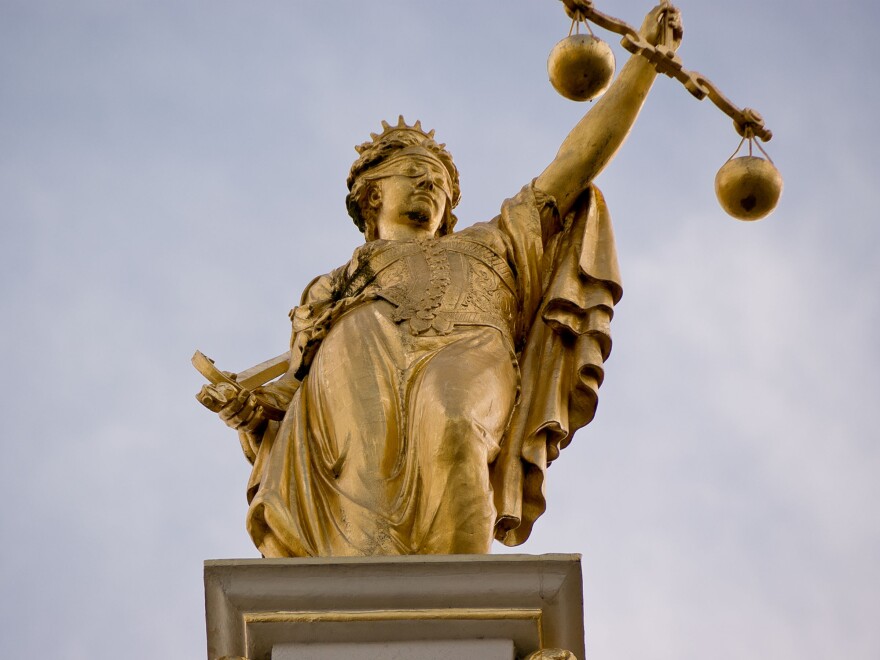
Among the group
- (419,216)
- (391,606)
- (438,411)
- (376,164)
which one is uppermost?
(376,164)

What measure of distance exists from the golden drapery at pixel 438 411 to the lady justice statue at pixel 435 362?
11 millimetres

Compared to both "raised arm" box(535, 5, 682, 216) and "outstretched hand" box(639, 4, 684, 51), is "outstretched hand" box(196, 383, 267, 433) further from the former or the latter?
"outstretched hand" box(639, 4, 684, 51)

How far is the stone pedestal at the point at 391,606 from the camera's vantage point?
10586 millimetres

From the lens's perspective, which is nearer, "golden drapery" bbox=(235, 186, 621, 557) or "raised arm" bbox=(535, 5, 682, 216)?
"golden drapery" bbox=(235, 186, 621, 557)

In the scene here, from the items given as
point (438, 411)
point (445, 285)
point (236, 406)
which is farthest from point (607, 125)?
point (236, 406)

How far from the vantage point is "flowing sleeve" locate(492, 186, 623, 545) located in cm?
1220

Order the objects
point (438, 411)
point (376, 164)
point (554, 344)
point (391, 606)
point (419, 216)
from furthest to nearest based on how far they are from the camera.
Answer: point (376, 164)
point (419, 216)
point (554, 344)
point (438, 411)
point (391, 606)

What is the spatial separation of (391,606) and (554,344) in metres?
2.78

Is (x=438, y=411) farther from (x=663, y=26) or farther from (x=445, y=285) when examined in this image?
(x=663, y=26)

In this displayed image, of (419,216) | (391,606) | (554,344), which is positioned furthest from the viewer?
(419,216)

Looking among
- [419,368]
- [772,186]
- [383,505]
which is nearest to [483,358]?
[419,368]

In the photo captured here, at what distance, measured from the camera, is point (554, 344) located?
12.9 metres

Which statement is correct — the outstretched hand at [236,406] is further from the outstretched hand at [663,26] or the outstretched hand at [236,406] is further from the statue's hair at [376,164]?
the outstretched hand at [663,26]

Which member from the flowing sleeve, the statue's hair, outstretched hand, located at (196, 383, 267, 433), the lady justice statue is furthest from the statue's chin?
outstretched hand, located at (196, 383, 267, 433)
